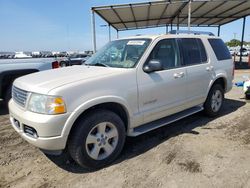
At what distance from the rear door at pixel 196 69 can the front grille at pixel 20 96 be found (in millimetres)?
2860

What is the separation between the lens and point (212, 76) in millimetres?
4852

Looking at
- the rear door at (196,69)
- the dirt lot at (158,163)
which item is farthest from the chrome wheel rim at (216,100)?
the dirt lot at (158,163)

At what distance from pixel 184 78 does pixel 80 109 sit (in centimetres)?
221

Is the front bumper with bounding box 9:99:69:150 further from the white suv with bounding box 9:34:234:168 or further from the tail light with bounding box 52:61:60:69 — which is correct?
the tail light with bounding box 52:61:60:69

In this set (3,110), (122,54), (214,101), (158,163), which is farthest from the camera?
(3,110)

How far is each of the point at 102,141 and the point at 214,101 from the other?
3.22m

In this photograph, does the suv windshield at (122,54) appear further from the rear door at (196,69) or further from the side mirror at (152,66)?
the rear door at (196,69)

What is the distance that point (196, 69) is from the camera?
4430 mm

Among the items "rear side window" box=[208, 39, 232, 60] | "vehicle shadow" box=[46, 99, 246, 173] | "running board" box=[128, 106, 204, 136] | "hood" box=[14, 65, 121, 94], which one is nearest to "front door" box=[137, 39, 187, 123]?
"running board" box=[128, 106, 204, 136]

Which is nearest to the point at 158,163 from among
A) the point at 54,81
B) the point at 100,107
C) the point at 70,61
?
the point at 100,107

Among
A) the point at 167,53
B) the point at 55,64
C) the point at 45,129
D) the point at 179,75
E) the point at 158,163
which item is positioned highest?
the point at 167,53

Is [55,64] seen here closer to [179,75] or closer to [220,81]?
[179,75]

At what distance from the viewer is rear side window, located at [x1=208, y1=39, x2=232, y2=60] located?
5070mm

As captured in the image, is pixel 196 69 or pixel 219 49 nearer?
pixel 196 69
